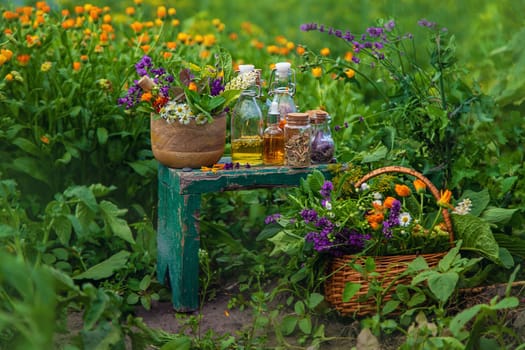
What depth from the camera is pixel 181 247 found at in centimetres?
307

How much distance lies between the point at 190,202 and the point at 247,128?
37cm

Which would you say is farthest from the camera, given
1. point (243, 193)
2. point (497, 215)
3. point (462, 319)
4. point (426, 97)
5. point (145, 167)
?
point (243, 193)

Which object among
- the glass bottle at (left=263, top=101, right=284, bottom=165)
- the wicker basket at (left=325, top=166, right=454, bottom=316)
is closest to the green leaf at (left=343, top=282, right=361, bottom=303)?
the wicker basket at (left=325, top=166, right=454, bottom=316)

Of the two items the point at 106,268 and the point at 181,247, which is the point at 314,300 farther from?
the point at 106,268

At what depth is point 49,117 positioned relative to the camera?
11.4ft

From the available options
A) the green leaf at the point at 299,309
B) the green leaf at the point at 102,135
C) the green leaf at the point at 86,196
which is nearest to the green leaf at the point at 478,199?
the green leaf at the point at 299,309

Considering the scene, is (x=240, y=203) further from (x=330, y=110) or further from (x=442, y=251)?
(x=442, y=251)

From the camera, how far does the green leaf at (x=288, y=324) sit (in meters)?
2.78

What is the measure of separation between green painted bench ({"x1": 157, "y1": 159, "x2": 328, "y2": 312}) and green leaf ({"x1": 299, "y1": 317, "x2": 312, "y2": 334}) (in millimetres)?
530

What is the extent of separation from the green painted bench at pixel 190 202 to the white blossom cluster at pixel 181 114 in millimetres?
191

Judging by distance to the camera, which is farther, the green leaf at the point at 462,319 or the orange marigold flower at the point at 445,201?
the orange marigold flower at the point at 445,201

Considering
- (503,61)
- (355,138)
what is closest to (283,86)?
(355,138)

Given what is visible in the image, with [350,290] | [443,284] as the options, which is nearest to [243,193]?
[350,290]

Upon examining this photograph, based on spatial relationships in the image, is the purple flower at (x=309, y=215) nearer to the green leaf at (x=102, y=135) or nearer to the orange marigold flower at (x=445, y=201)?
the orange marigold flower at (x=445, y=201)
